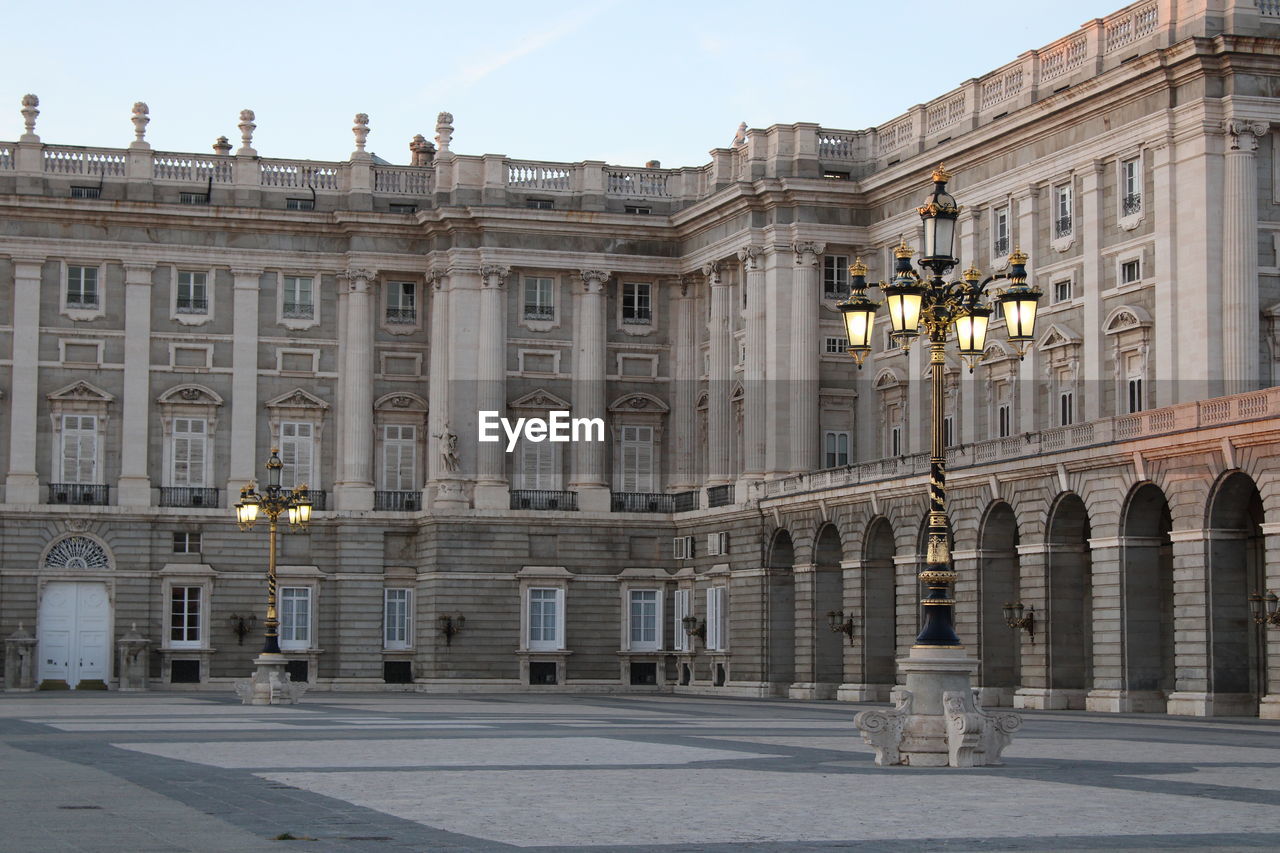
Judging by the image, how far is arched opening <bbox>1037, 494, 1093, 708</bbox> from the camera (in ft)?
180

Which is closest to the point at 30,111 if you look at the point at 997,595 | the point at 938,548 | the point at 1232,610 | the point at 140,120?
the point at 140,120

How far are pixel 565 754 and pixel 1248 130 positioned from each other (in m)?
30.7

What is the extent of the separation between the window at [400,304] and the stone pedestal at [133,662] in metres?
14.5

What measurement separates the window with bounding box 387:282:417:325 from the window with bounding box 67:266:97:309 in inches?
403

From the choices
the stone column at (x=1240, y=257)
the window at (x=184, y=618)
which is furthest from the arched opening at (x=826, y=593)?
the window at (x=184, y=618)

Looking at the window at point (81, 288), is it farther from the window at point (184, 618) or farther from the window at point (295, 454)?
the window at point (184, 618)

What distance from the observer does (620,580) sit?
78125mm

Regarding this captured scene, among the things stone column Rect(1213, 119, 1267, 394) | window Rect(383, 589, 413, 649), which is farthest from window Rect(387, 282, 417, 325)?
stone column Rect(1213, 119, 1267, 394)

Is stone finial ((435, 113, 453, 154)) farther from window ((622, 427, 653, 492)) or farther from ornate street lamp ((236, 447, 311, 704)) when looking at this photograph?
ornate street lamp ((236, 447, 311, 704))

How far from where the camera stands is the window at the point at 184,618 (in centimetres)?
7625

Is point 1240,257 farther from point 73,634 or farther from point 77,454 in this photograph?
point 73,634

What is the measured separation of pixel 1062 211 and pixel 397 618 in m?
29.4

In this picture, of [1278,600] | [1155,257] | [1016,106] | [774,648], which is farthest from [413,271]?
[1278,600]

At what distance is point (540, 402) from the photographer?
7794cm
